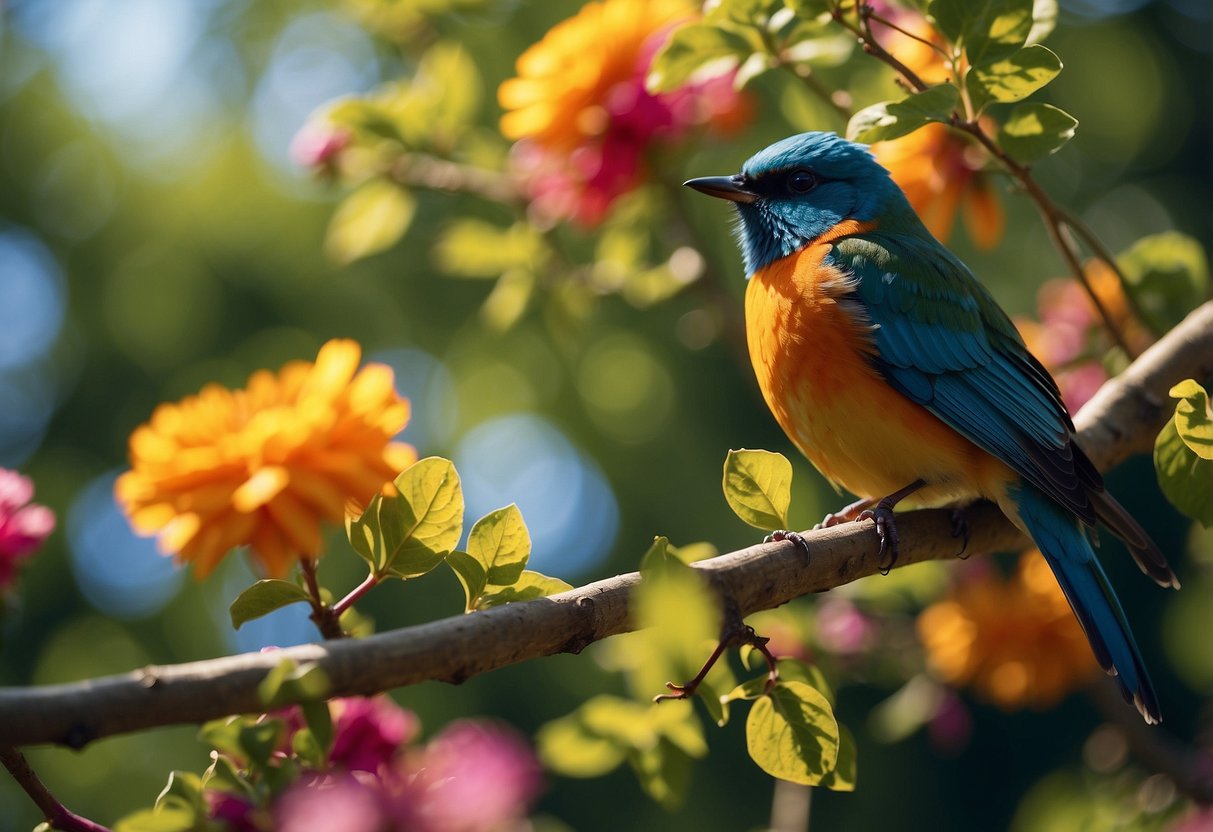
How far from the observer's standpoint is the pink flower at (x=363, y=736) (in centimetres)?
188

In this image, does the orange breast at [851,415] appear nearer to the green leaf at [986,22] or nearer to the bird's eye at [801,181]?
the bird's eye at [801,181]

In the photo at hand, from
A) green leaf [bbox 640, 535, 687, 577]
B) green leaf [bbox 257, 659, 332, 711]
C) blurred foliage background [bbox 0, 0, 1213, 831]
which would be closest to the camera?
green leaf [bbox 257, 659, 332, 711]

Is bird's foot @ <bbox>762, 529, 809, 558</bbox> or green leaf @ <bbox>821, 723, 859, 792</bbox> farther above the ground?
bird's foot @ <bbox>762, 529, 809, 558</bbox>

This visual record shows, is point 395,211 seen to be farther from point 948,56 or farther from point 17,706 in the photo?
point 17,706

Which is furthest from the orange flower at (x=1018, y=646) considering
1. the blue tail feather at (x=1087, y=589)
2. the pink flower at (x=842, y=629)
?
the blue tail feather at (x=1087, y=589)

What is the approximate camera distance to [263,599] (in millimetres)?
1835

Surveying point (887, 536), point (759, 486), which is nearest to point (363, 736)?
point (759, 486)

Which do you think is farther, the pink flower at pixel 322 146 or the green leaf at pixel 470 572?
the pink flower at pixel 322 146

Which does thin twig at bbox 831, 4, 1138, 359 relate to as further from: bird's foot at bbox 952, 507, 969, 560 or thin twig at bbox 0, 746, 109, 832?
thin twig at bbox 0, 746, 109, 832

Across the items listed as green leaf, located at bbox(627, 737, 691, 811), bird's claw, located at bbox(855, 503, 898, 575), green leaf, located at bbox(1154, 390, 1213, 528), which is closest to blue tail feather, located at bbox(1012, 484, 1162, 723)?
bird's claw, located at bbox(855, 503, 898, 575)

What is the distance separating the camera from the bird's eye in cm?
362

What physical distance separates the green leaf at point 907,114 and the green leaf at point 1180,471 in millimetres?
673

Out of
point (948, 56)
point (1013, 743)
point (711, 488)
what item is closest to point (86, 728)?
point (948, 56)

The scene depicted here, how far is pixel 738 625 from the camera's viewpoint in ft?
5.78
